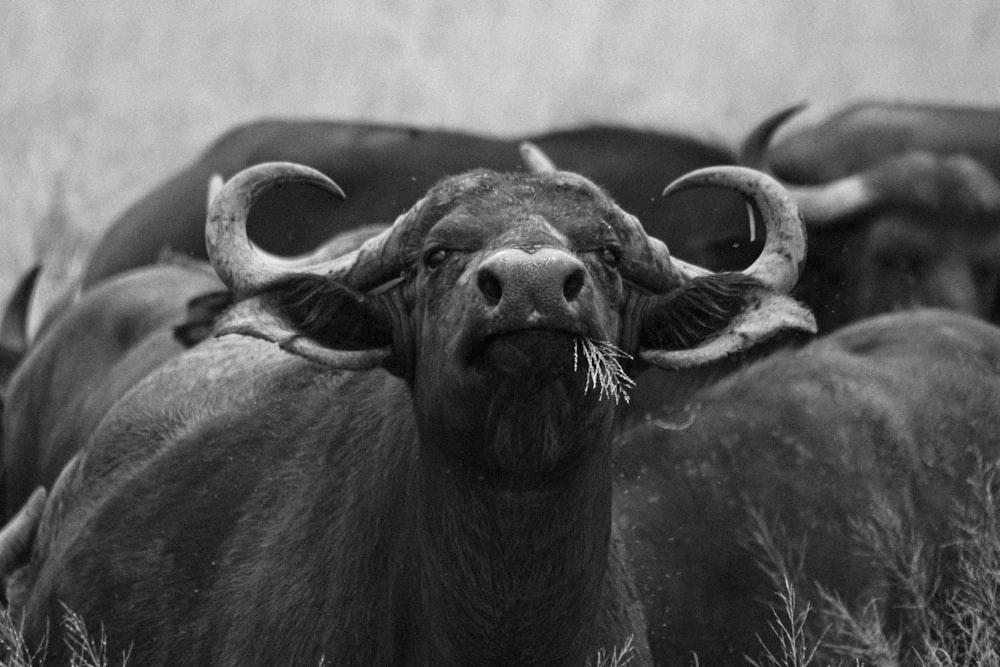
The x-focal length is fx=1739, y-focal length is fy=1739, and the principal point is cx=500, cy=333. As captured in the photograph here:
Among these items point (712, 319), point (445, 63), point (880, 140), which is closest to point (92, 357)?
point (712, 319)

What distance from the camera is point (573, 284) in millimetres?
3424

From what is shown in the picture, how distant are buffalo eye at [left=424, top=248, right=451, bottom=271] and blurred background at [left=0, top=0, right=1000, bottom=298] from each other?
19.4 meters

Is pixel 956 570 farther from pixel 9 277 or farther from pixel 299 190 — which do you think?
pixel 9 277

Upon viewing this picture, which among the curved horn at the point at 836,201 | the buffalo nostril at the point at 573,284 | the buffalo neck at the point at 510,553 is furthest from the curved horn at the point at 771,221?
the curved horn at the point at 836,201

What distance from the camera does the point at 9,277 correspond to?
15594 millimetres

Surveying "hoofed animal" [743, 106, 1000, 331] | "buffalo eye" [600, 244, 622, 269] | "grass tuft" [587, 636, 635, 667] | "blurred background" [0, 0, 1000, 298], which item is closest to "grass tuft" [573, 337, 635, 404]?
"buffalo eye" [600, 244, 622, 269]

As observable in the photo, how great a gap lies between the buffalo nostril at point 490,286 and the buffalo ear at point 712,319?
0.65m

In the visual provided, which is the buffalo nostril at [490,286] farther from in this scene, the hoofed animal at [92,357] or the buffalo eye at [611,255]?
the hoofed animal at [92,357]

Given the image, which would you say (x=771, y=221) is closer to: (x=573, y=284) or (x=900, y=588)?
(x=573, y=284)

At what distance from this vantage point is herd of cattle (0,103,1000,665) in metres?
3.71

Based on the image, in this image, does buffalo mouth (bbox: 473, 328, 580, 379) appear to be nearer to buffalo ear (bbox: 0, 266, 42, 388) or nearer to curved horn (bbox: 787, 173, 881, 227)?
curved horn (bbox: 787, 173, 881, 227)

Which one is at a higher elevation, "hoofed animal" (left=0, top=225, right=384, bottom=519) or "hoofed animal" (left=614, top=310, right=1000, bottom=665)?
"hoofed animal" (left=614, top=310, right=1000, bottom=665)

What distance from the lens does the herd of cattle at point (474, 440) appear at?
3711 mm

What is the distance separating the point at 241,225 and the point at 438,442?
82 cm
